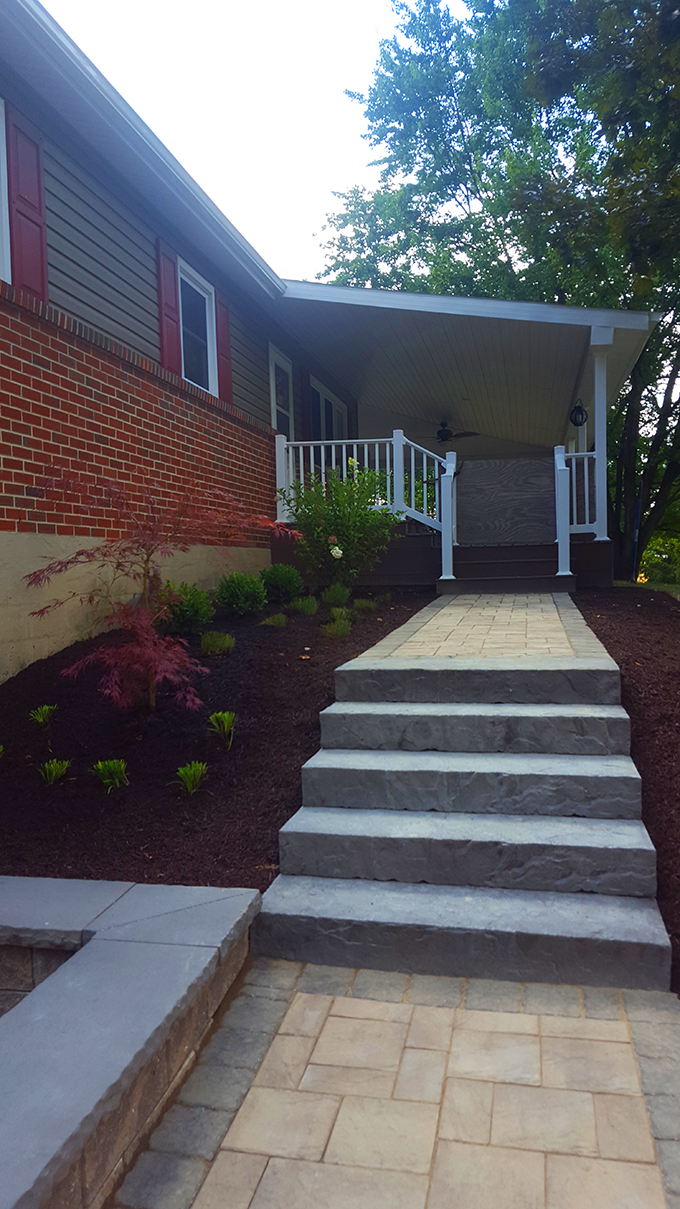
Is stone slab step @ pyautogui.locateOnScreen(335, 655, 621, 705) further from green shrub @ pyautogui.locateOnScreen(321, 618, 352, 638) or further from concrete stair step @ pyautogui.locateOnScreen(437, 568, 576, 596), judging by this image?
concrete stair step @ pyautogui.locateOnScreen(437, 568, 576, 596)

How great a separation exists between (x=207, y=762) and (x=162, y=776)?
0.21m

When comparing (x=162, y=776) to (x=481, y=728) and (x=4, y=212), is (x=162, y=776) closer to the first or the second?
(x=481, y=728)

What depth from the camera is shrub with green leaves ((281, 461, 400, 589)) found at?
6.61m

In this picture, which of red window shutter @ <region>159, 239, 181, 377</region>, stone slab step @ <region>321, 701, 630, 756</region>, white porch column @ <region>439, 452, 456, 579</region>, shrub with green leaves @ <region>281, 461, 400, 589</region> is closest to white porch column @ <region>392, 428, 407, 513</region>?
white porch column @ <region>439, 452, 456, 579</region>

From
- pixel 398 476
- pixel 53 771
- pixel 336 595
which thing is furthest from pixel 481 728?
pixel 398 476

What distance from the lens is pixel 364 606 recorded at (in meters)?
6.48

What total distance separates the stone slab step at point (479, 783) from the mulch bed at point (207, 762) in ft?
0.47

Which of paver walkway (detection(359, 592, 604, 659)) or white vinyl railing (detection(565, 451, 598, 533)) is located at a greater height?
white vinyl railing (detection(565, 451, 598, 533))

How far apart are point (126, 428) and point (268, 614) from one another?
5.91ft

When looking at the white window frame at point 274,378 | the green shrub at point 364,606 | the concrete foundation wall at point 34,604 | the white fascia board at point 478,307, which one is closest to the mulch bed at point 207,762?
the concrete foundation wall at point 34,604

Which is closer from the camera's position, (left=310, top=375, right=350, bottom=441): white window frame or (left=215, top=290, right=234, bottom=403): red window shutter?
(left=215, top=290, right=234, bottom=403): red window shutter

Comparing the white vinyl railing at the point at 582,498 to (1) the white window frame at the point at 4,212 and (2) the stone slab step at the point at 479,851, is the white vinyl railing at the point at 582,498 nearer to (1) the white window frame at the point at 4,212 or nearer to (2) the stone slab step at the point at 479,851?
(1) the white window frame at the point at 4,212

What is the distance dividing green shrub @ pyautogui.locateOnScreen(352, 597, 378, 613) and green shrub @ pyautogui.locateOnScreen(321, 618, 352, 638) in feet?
3.39

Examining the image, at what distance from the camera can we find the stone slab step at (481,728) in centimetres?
311
